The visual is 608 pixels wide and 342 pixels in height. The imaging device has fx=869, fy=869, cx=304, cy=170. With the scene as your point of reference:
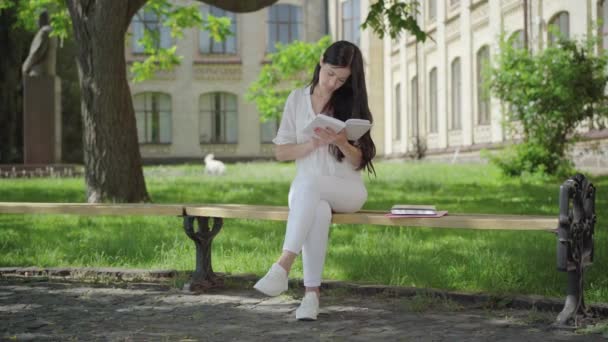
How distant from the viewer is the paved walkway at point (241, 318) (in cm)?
432

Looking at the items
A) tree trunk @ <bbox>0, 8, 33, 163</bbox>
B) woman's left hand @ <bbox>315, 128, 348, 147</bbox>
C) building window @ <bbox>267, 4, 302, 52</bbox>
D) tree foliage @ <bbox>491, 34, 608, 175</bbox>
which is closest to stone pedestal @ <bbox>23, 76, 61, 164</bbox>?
tree trunk @ <bbox>0, 8, 33, 163</bbox>

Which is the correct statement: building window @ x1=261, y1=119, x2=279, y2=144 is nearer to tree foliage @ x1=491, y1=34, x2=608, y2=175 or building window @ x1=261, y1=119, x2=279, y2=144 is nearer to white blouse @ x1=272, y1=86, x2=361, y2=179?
tree foliage @ x1=491, y1=34, x2=608, y2=175

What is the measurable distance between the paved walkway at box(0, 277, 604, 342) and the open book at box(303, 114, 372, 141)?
3.40 feet

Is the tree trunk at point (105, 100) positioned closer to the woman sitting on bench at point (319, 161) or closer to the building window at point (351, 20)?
the woman sitting on bench at point (319, 161)

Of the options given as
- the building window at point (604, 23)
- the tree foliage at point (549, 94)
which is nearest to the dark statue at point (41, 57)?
the tree foliage at point (549, 94)

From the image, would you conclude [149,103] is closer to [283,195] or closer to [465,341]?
[283,195]

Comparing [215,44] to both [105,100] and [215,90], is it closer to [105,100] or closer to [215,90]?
[215,90]

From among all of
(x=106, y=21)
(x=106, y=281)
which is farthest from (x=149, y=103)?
(x=106, y=281)

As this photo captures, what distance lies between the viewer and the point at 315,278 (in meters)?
4.85

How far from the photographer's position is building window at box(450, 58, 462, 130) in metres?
30.2

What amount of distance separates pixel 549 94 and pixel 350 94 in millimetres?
11618

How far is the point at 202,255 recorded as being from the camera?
231 inches

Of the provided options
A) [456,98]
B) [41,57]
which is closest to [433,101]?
[456,98]

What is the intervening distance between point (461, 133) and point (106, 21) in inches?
828
